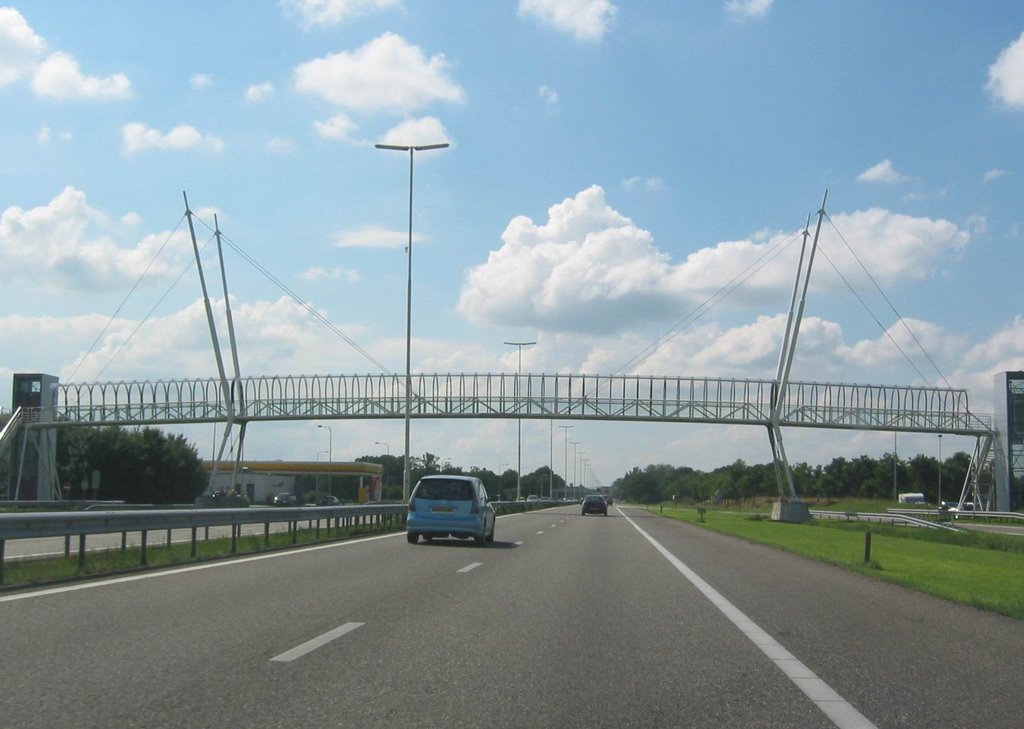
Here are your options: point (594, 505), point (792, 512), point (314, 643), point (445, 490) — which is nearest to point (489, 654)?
point (314, 643)

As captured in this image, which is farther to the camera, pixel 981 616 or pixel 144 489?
pixel 144 489

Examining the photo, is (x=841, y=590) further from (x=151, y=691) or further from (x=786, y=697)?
(x=151, y=691)

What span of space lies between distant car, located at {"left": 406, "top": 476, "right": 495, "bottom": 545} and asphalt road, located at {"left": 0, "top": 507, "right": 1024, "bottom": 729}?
897 cm

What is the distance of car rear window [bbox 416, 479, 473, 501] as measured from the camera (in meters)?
26.1

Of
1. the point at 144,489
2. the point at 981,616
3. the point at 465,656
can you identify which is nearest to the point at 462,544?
the point at 981,616

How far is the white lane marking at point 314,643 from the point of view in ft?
29.0

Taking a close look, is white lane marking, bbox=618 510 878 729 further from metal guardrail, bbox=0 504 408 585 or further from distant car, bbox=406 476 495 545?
distant car, bbox=406 476 495 545

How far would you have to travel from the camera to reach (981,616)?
13.4 metres

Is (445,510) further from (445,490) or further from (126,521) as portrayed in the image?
(126,521)

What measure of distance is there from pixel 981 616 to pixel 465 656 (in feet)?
24.3

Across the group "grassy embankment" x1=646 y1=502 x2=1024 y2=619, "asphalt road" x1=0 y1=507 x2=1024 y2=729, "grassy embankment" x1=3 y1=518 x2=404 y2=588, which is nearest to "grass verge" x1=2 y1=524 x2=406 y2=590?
"grassy embankment" x1=3 y1=518 x2=404 y2=588

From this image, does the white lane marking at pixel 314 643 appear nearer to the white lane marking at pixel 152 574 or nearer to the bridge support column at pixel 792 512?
the white lane marking at pixel 152 574

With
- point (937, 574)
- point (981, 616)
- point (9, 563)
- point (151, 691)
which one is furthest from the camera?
point (937, 574)

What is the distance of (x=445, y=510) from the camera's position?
25.9 m
